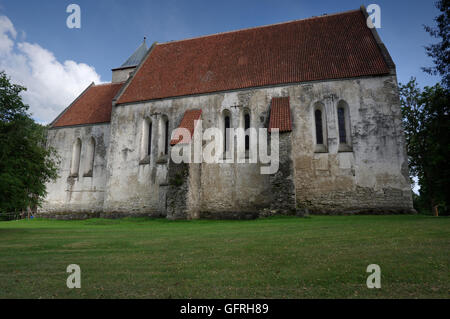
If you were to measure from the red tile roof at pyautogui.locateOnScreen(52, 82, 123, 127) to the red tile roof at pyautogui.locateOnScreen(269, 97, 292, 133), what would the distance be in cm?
1281

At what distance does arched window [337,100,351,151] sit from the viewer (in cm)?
1560

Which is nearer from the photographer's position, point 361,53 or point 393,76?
point 393,76

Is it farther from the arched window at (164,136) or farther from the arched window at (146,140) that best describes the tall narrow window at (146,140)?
the arched window at (164,136)

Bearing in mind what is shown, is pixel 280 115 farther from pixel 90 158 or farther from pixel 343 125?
pixel 90 158

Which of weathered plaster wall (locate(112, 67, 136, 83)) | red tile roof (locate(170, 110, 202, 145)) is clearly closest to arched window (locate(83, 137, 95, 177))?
weathered plaster wall (locate(112, 67, 136, 83))

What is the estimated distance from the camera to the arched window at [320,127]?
16.0 metres

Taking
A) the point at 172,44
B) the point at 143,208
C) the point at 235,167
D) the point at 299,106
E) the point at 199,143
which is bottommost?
the point at 143,208

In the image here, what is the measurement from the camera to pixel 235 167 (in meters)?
16.8

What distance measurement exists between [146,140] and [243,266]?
1594 centimetres

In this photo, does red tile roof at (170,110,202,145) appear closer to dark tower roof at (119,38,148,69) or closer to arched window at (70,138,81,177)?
arched window at (70,138,81,177)

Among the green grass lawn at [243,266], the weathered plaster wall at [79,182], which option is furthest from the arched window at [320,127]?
the weathered plaster wall at [79,182]
